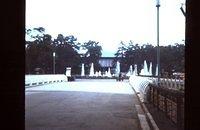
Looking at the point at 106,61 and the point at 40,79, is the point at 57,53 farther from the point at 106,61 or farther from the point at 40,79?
the point at 40,79

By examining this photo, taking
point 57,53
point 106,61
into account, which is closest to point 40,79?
point 57,53

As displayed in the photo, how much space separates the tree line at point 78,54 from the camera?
9733cm

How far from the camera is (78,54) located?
4700 inches

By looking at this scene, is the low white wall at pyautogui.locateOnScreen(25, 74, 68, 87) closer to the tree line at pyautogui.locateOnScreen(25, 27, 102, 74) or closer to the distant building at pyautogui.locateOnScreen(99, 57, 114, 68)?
the tree line at pyautogui.locateOnScreen(25, 27, 102, 74)

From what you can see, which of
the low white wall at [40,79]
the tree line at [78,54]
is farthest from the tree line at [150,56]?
the low white wall at [40,79]

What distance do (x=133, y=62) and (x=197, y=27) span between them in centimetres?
12000

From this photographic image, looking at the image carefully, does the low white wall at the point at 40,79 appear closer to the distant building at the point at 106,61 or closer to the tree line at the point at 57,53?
the tree line at the point at 57,53

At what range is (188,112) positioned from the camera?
769 centimetres

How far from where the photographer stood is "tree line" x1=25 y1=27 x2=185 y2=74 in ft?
319

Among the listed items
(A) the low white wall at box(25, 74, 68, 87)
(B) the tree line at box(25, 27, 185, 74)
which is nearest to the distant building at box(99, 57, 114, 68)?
(B) the tree line at box(25, 27, 185, 74)

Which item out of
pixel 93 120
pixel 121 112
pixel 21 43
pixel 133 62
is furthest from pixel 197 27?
pixel 133 62

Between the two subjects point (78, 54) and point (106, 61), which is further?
point (106, 61)

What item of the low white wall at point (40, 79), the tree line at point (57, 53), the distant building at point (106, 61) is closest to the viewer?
the low white wall at point (40, 79)

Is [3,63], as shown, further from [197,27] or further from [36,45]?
[36,45]
